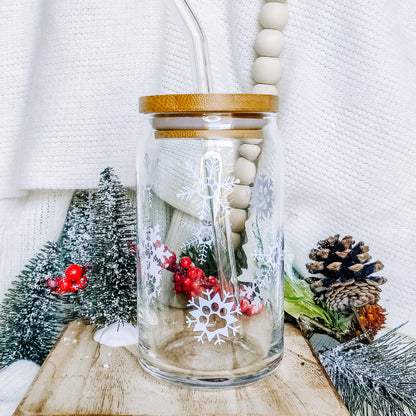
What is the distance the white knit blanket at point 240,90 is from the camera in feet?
2.55

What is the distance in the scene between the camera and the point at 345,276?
0.77m

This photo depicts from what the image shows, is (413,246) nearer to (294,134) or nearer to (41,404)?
(294,134)

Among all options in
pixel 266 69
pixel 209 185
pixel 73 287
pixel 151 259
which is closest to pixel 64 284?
pixel 73 287

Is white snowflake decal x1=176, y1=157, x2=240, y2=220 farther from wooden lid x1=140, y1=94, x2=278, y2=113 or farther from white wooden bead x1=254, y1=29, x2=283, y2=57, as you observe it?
white wooden bead x1=254, y1=29, x2=283, y2=57

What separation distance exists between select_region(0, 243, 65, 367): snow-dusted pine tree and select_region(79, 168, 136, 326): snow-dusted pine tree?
57 mm

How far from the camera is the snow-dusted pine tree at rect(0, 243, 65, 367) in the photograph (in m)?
0.77

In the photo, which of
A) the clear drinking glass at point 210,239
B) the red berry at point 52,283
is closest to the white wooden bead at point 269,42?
the clear drinking glass at point 210,239

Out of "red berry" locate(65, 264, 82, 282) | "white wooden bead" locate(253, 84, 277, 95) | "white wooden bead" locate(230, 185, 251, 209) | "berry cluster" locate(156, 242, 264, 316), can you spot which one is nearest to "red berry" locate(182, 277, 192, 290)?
"berry cluster" locate(156, 242, 264, 316)

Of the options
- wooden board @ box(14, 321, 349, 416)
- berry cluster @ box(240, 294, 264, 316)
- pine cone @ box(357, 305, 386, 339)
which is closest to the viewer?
wooden board @ box(14, 321, 349, 416)

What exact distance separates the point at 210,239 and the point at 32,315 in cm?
32

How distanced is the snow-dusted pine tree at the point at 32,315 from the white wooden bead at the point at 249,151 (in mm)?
351

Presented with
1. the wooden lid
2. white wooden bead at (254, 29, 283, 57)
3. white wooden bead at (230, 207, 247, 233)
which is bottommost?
white wooden bead at (230, 207, 247, 233)

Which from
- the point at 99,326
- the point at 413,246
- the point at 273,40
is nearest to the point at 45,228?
the point at 99,326

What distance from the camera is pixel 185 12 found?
2.16 ft
